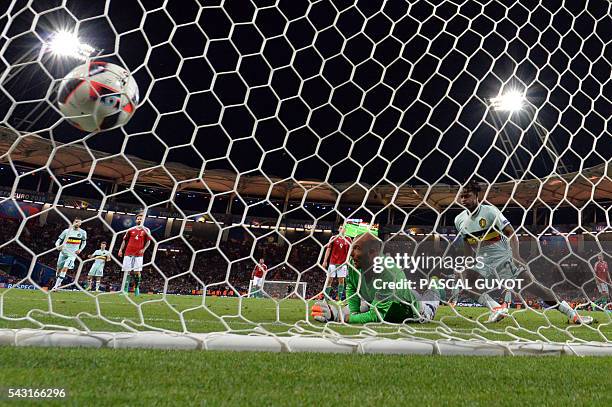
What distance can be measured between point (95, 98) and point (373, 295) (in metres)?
2.38

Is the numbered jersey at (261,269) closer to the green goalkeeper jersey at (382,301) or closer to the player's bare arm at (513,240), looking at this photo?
the green goalkeeper jersey at (382,301)

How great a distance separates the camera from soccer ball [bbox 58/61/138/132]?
6.45 ft

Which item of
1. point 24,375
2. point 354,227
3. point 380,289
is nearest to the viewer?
point 24,375

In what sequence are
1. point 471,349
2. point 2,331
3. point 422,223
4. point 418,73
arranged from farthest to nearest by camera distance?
point 422,223, point 418,73, point 471,349, point 2,331

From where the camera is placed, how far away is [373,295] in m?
3.36

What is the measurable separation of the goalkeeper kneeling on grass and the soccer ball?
1629 millimetres

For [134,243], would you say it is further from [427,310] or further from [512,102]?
[512,102]

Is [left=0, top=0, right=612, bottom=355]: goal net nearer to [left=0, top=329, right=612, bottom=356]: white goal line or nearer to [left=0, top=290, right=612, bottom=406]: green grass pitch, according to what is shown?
[left=0, top=329, right=612, bottom=356]: white goal line

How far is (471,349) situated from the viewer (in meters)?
1.63

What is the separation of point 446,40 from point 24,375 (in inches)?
172

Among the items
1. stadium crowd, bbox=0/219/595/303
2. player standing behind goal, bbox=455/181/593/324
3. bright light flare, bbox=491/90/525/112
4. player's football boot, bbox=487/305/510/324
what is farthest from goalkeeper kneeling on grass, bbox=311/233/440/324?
stadium crowd, bbox=0/219/595/303

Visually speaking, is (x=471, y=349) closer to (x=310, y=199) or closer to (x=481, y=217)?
(x=481, y=217)

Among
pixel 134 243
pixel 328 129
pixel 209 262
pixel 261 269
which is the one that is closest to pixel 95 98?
pixel 261 269

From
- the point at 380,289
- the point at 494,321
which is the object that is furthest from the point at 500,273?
the point at 380,289
